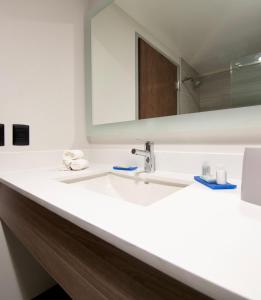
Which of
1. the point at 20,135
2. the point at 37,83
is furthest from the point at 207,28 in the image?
the point at 20,135

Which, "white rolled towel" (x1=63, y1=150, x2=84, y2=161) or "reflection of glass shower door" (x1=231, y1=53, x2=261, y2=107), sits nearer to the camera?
"reflection of glass shower door" (x1=231, y1=53, x2=261, y2=107)

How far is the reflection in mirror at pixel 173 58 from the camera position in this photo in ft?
2.11

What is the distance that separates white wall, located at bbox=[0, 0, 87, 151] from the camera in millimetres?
874

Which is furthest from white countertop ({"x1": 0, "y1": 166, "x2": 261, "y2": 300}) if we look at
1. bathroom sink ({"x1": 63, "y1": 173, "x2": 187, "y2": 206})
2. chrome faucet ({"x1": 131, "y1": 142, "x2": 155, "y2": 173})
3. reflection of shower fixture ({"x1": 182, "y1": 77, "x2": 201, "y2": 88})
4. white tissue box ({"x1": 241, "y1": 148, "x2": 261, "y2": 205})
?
reflection of shower fixture ({"x1": 182, "y1": 77, "x2": 201, "y2": 88})

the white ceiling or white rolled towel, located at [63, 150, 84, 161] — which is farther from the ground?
the white ceiling

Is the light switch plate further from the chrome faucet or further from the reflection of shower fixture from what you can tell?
the reflection of shower fixture

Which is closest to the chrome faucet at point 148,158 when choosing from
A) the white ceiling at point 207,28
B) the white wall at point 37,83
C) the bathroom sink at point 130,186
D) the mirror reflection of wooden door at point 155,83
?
the bathroom sink at point 130,186

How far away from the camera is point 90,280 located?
0.35 m

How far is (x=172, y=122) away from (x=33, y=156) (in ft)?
2.44

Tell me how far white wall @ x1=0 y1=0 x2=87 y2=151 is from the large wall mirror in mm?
119

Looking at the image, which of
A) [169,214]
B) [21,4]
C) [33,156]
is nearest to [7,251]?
[33,156]

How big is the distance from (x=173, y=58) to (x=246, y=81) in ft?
1.10

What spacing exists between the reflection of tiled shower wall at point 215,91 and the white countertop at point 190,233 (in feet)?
1.21

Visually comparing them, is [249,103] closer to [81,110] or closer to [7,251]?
[81,110]
